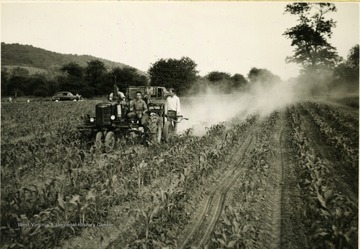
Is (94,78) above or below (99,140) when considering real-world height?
above

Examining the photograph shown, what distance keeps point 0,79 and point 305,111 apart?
15321 millimetres

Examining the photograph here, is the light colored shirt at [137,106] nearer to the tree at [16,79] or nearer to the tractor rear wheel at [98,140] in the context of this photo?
the tractor rear wheel at [98,140]

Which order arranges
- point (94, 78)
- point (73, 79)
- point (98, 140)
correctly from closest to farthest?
A: point (98, 140) < point (94, 78) < point (73, 79)

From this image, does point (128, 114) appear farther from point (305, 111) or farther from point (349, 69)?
point (305, 111)

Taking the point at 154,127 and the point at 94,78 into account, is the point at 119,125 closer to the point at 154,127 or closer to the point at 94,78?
the point at 154,127

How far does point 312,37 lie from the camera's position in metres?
8.08

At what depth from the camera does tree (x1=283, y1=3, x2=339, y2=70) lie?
5975 mm

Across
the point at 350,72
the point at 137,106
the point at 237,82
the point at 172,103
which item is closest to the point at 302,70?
the point at 350,72

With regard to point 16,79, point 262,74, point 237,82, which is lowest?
point 16,79

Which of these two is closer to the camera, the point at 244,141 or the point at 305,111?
the point at 244,141

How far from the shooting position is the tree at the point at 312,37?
19.6 feet

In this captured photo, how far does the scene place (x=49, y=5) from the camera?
6.18 m

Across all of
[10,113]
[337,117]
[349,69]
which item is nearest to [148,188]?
[349,69]

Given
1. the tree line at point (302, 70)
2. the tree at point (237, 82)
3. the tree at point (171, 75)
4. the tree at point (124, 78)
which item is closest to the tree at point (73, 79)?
the tree line at point (302, 70)
